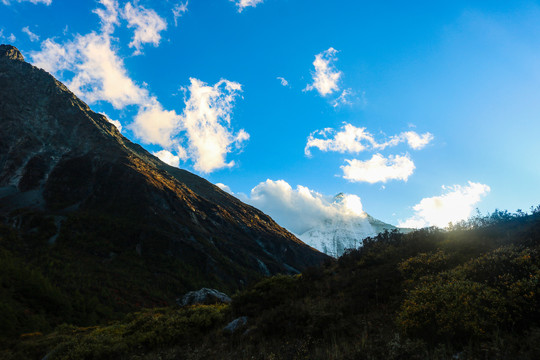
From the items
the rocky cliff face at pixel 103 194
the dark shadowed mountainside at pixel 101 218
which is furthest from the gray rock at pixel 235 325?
the rocky cliff face at pixel 103 194

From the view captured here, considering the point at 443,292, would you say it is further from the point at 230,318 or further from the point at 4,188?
the point at 4,188

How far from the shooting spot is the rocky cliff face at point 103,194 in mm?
61000

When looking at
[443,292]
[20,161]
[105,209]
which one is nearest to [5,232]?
[105,209]

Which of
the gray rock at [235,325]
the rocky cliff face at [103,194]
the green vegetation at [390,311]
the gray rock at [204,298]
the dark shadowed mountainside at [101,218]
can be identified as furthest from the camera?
the rocky cliff face at [103,194]

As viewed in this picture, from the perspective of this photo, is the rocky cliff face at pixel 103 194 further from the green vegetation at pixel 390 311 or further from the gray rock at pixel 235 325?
the gray rock at pixel 235 325

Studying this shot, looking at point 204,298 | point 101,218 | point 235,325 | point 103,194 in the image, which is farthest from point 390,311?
point 103,194

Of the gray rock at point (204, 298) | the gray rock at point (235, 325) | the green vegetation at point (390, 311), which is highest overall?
the green vegetation at point (390, 311)

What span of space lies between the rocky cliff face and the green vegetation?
1897 inches

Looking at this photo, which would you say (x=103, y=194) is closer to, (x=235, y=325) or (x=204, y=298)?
(x=204, y=298)

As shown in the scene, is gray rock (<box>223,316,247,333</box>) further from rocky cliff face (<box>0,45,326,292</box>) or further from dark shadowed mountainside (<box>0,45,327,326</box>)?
rocky cliff face (<box>0,45,326,292</box>)

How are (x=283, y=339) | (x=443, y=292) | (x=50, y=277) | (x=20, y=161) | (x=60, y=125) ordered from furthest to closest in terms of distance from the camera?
(x=60, y=125) < (x=20, y=161) < (x=50, y=277) < (x=283, y=339) < (x=443, y=292)

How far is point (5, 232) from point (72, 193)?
28195 millimetres

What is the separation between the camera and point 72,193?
244ft

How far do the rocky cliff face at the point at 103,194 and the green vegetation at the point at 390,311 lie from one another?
158 feet
